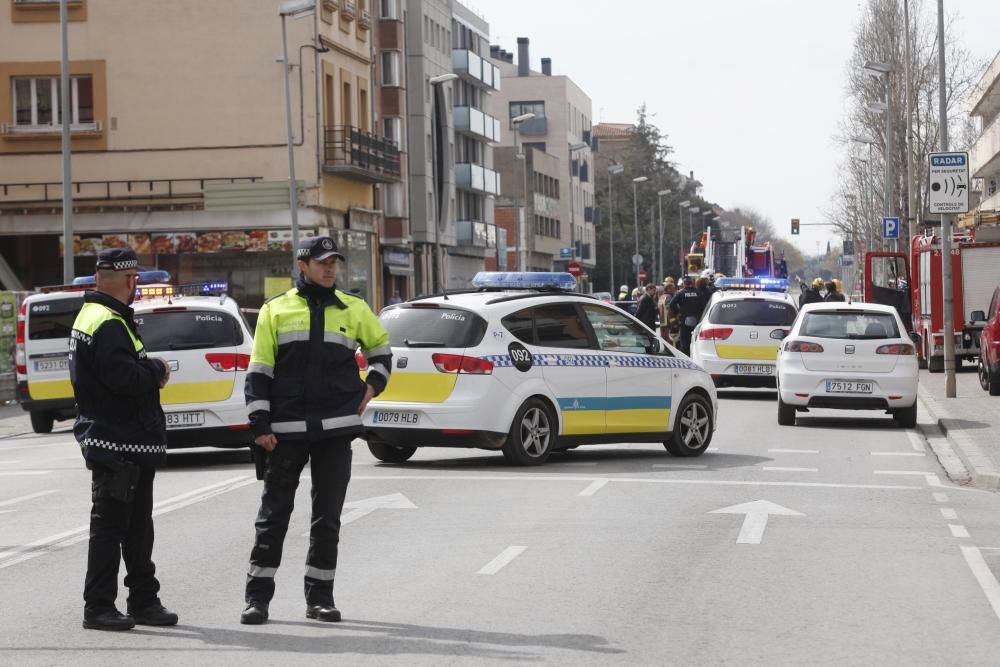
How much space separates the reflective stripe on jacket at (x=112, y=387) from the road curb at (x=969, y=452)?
9046 millimetres

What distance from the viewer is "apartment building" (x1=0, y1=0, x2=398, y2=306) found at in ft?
180

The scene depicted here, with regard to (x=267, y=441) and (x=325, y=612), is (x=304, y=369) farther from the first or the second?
(x=325, y=612)

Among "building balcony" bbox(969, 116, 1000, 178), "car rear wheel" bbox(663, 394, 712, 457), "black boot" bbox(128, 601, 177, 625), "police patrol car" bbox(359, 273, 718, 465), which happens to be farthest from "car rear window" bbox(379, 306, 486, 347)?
"building balcony" bbox(969, 116, 1000, 178)

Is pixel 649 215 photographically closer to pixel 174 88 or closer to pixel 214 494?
pixel 174 88

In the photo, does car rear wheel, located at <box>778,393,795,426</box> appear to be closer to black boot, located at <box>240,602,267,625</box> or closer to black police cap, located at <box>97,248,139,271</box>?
black boot, located at <box>240,602,267,625</box>

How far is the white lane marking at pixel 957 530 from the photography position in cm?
1229

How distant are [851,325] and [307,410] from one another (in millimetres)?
15559

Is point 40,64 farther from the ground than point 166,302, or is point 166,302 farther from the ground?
point 40,64

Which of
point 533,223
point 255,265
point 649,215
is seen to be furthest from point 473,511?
point 649,215

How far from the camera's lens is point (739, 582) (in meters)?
10.0

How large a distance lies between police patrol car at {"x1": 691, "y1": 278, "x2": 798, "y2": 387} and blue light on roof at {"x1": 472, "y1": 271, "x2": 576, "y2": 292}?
9566 millimetres

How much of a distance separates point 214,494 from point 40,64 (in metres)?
42.1

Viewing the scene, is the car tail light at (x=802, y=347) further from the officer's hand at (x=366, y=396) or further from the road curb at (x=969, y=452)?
the officer's hand at (x=366, y=396)

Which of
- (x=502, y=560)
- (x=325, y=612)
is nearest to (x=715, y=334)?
(x=502, y=560)
